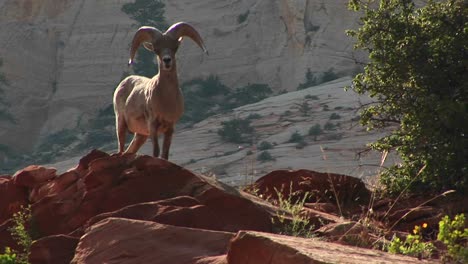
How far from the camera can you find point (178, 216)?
286 inches

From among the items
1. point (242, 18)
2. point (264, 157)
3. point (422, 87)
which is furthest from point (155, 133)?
point (242, 18)

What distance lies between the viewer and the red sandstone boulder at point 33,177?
9.71 metres

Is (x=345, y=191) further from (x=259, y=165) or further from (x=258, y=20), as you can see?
Answer: (x=258, y=20)

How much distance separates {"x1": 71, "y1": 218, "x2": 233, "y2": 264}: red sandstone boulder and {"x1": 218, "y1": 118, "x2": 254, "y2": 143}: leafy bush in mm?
34919

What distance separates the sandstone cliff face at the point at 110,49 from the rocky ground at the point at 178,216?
39.4 meters

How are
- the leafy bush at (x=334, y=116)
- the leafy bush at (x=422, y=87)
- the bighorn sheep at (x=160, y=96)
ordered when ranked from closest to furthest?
the leafy bush at (x=422, y=87)
the bighorn sheep at (x=160, y=96)
the leafy bush at (x=334, y=116)

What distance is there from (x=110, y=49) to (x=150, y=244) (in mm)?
47111

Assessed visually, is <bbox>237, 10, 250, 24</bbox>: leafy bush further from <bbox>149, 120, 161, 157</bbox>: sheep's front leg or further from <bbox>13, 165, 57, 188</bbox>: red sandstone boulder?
<bbox>13, 165, 57, 188</bbox>: red sandstone boulder

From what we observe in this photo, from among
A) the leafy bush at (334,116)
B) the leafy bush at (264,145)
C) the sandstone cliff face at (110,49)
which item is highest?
the sandstone cliff face at (110,49)

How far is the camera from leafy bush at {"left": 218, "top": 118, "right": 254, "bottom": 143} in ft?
138

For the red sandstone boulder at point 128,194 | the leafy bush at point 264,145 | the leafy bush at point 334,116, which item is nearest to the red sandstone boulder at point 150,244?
the red sandstone boulder at point 128,194

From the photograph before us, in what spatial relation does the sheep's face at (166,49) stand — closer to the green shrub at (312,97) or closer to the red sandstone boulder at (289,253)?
the red sandstone boulder at (289,253)

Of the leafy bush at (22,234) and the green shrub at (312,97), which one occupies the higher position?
the leafy bush at (22,234)

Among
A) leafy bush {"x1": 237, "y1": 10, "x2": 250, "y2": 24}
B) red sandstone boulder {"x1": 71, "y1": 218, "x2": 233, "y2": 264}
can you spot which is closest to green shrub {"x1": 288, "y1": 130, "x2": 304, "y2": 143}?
leafy bush {"x1": 237, "y1": 10, "x2": 250, "y2": 24}
